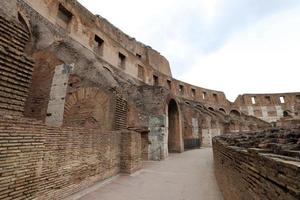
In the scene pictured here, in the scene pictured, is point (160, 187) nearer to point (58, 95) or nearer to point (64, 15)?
point (58, 95)

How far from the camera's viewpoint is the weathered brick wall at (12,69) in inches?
133

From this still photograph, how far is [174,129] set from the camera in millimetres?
13500

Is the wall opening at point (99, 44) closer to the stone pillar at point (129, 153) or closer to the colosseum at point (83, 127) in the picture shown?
the colosseum at point (83, 127)

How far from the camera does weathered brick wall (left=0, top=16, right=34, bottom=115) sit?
3.37 m

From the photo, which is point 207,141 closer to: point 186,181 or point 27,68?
point 186,181

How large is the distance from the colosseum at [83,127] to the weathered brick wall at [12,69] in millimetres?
20

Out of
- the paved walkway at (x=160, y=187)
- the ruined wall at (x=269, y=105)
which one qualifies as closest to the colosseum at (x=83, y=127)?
the paved walkway at (x=160, y=187)

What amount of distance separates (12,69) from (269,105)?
38660 mm

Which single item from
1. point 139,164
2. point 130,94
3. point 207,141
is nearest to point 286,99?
point 207,141

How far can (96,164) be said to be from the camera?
515 cm

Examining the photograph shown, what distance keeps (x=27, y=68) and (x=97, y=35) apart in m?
12.7

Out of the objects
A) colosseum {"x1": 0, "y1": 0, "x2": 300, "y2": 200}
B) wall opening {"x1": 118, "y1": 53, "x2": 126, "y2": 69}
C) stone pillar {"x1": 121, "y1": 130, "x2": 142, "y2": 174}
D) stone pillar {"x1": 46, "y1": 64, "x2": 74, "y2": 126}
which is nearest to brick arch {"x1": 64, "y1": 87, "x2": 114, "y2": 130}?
colosseum {"x1": 0, "y1": 0, "x2": 300, "y2": 200}

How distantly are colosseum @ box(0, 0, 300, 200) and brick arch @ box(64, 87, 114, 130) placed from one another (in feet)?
0.13

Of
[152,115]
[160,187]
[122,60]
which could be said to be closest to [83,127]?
[160,187]
